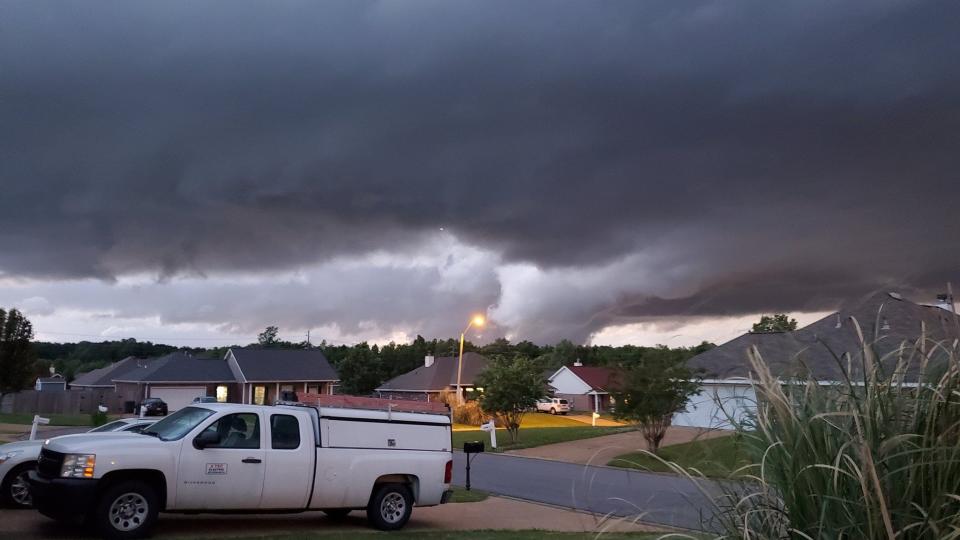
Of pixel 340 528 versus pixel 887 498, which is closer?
pixel 887 498

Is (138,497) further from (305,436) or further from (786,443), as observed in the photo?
(786,443)

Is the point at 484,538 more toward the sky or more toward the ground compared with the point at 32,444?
more toward the ground

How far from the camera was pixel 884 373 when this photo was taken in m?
4.51

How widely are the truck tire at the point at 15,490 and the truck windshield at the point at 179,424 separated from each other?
2866 millimetres

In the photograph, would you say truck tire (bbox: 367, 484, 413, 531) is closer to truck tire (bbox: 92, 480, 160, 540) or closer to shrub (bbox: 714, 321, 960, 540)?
truck tire (bbox: 92, 480, 160, 540)

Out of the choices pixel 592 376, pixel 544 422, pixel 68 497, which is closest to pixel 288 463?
pixel 68 497

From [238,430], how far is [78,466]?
2177 mm

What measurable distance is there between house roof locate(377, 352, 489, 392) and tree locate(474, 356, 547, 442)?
30.1 m

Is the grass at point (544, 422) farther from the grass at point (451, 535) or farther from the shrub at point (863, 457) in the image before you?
the shrub at point (863, 457)

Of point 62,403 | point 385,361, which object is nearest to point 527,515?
point 62,403

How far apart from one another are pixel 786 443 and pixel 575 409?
252 feet

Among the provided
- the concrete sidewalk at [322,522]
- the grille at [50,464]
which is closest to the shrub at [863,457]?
Answer: the concrete sidewalk at [322,522]

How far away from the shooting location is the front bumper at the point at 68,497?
10117mm

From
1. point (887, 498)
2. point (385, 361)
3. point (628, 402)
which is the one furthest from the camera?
point (385, 361)
